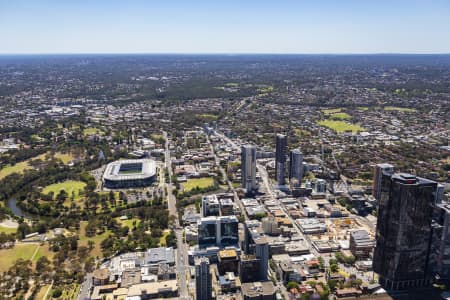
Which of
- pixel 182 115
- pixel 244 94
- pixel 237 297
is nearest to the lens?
pixel 237 297

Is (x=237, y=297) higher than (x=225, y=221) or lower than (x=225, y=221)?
lower

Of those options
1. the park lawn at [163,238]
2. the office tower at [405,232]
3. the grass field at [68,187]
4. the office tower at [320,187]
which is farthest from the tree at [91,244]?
the office tower at [320,187]

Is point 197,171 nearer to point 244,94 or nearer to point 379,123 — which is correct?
point 379,123

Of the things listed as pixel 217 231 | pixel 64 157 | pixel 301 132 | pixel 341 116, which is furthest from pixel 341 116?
pixel 217 231

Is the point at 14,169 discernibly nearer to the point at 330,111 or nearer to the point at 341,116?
the point at 341,116

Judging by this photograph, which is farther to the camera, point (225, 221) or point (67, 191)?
point (67, 191)

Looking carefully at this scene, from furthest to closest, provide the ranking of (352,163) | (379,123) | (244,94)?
(244,94), (379,123), (352,163)

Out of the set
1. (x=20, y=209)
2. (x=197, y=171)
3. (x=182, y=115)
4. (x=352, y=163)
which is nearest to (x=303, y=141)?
(x=352, y=163)
